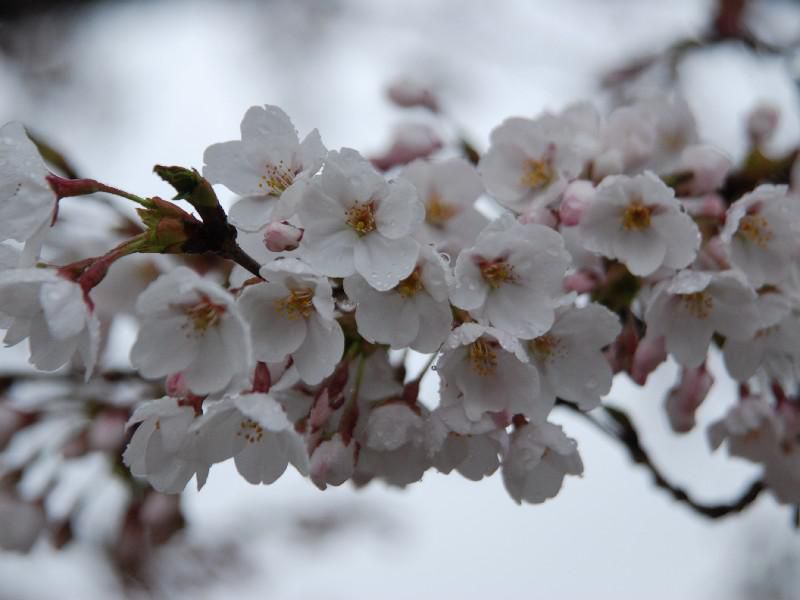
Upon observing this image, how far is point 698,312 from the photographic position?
1522 millimetres

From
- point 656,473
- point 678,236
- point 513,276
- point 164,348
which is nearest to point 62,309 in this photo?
point 164,348

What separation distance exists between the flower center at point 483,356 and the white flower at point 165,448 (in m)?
0.44

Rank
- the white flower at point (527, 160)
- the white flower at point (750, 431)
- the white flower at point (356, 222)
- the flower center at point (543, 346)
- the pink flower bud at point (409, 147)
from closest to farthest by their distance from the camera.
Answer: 1. the white flower at point (356, 222)
2. the flower center at point (543, 346)
3. the white flower at point (527, 160)
4. the white flower at point (750, 431)
5. the pink flower bud at point (409, 147)

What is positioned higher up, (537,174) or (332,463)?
(537,174)

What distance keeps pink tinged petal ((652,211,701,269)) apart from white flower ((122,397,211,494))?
88 cm

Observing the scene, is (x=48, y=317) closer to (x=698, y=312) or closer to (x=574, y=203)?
(x=574, y=203)

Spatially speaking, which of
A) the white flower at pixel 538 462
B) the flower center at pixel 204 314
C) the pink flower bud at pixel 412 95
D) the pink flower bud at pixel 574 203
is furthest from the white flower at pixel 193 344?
the pink flower bud at pixel 412 95

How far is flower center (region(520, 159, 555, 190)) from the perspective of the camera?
1.71 meters

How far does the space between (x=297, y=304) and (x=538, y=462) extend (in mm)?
524

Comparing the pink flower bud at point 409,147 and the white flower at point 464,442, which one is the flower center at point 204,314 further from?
the pink flower bud at point 409,147

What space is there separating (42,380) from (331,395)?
4.27ft

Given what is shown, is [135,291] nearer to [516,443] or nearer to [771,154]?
[516,443]

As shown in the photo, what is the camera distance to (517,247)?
135 cm

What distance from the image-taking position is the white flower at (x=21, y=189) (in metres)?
1.21
